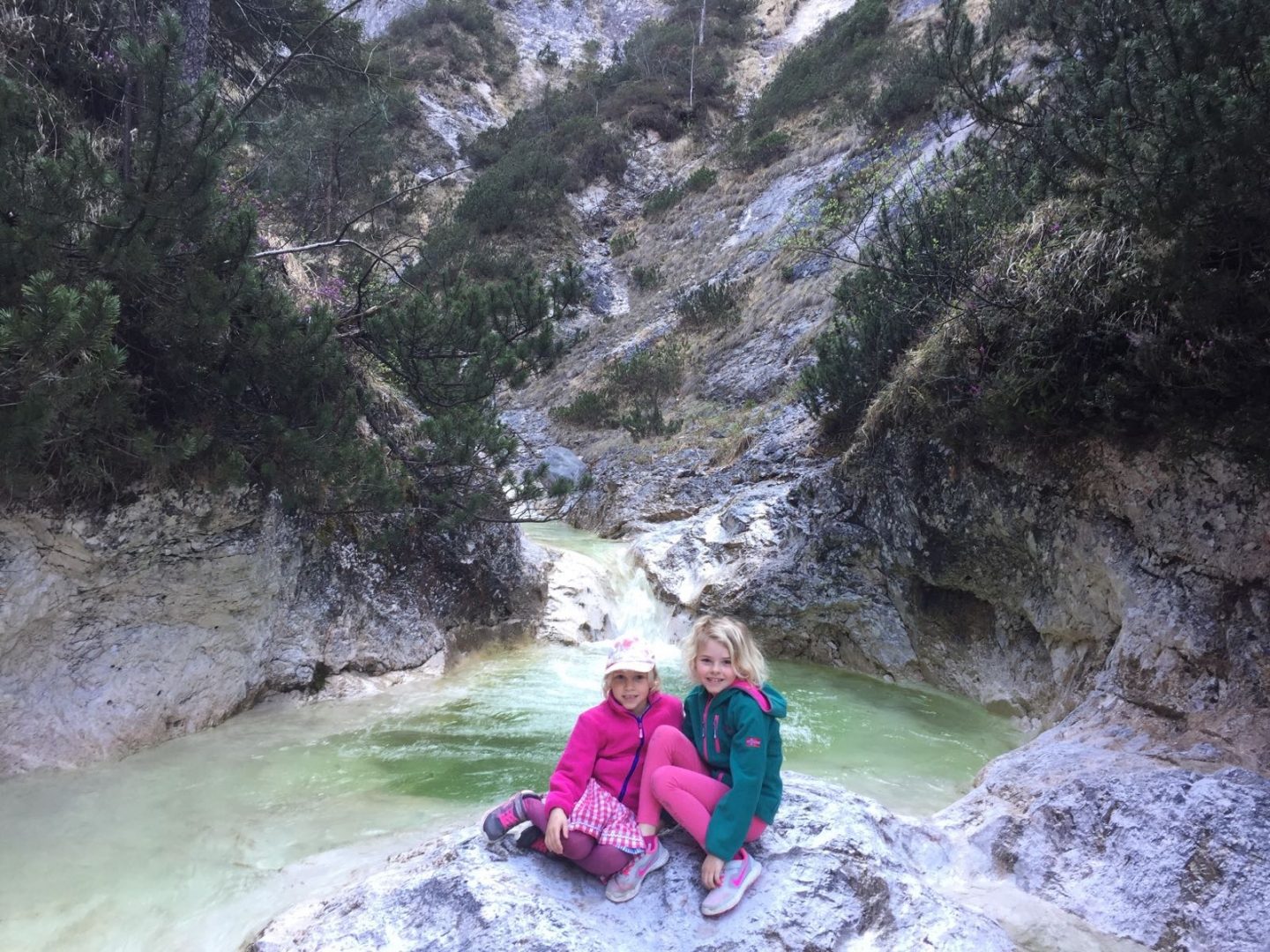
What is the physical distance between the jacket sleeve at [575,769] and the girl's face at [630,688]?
0.16 m

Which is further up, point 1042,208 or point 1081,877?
point 1042,208

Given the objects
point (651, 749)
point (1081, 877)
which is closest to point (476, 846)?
point (651, 749)

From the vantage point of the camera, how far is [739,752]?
2660 mm

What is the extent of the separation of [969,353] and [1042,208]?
1215mm

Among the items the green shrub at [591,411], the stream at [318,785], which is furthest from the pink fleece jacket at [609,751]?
the green shrub at [591,411]

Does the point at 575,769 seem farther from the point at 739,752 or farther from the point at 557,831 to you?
the point at 739,752

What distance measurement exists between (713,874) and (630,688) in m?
0.71

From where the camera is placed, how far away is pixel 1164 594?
4.44 metres

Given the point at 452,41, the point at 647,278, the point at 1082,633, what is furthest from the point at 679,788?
the point at 452,41

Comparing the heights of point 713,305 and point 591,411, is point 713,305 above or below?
above

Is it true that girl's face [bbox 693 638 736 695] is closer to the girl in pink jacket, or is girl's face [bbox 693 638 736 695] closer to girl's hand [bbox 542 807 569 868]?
the girl in pink jacket

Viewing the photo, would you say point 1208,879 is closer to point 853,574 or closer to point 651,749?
point 651,749

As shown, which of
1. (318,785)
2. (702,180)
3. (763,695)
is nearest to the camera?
(763,695)

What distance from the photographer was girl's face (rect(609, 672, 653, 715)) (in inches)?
111
